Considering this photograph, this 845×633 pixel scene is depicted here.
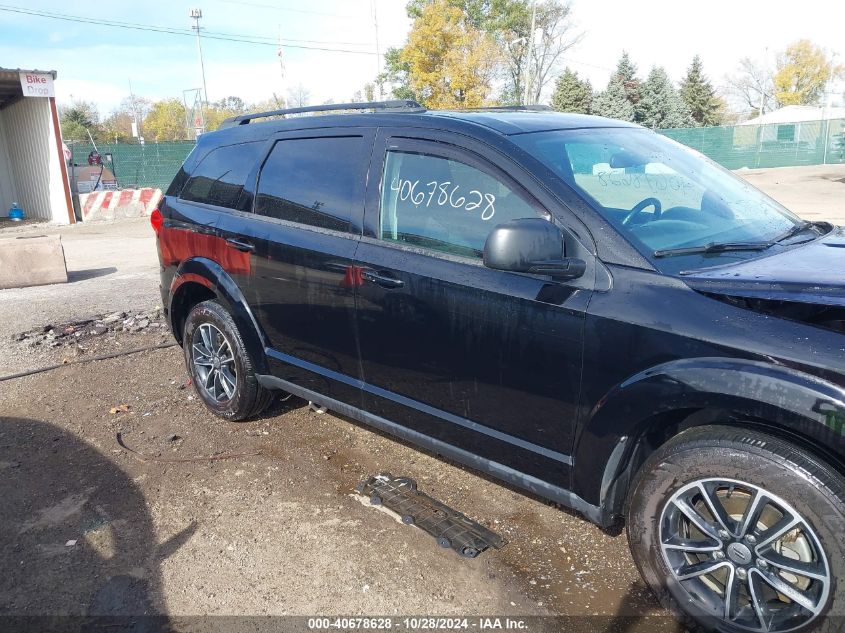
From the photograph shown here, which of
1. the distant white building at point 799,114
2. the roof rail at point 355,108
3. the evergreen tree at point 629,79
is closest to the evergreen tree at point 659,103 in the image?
the evergreen tree at point 629,79

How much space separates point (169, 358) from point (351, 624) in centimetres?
393

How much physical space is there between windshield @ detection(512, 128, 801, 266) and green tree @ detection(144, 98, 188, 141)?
79576mm

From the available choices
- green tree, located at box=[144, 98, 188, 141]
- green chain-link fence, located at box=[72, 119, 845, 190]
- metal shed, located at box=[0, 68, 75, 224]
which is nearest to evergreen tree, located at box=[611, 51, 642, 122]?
green chain-link fence, located at box=[72, 119, 845, 190]

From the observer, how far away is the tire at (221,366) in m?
4.32

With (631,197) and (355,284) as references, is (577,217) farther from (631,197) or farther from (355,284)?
(355,284)

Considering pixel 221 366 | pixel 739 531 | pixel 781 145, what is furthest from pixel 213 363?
pixel 781 145

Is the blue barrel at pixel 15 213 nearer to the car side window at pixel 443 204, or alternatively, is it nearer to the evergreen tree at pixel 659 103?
the car side window at pixel 443 204

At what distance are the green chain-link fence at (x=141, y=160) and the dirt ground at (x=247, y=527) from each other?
819 inches

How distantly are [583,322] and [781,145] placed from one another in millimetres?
41531

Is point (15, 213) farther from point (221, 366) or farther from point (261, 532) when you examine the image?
point (261, 532)

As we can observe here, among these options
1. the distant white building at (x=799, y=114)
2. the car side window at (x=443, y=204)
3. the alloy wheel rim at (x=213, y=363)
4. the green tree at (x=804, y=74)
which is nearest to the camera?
the car side window at (x=443, y=204)

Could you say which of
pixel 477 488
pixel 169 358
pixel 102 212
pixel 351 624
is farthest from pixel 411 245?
pixel 102 212

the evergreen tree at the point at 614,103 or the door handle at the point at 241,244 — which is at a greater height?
the evergreen tree at the point at 614,103

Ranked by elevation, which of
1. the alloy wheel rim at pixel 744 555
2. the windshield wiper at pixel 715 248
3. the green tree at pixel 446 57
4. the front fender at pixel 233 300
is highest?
the green tree at pixel 446 57
